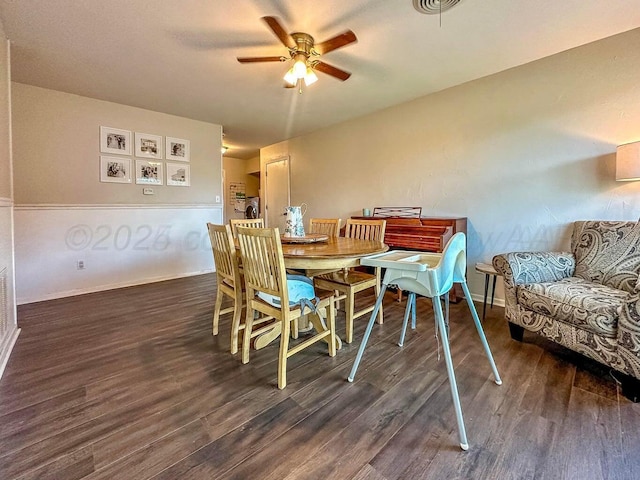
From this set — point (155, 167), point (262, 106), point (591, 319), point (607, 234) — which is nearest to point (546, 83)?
point (607, 234)

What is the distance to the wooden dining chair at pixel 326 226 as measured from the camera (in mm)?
3109

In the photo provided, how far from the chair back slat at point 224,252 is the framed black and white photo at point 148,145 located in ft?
8.44

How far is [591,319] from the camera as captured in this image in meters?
1.65

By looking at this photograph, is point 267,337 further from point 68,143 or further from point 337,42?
point 68,143

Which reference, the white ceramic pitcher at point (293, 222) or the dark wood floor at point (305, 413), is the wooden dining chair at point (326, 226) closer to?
the white ceramic pitcher at point (293, 222)

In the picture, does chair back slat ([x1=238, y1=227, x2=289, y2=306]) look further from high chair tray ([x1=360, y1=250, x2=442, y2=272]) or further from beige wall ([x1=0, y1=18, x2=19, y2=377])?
beige wall ([x1=0, y1=18, x2=19, y2=377])

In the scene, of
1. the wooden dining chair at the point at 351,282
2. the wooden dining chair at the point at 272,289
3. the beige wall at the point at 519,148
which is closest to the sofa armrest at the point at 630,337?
the beige wall at the point at 519,148

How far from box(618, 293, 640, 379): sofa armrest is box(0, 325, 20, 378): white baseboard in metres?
3.57

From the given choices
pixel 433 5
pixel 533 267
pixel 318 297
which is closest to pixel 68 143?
pixel 318 297

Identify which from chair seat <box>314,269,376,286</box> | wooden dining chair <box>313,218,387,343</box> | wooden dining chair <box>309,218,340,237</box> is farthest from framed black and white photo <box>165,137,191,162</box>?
chair seat <box>314,269,376,286</box>

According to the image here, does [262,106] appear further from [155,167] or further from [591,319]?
[591,319]

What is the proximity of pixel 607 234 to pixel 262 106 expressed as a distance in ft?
12.4

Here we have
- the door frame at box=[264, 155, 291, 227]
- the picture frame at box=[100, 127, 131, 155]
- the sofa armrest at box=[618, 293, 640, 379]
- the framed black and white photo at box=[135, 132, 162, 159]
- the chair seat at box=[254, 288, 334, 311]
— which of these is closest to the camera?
the sofa armrest at box=[618, 293, 640, 379]

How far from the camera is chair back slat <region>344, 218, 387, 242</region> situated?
2.77 meters
